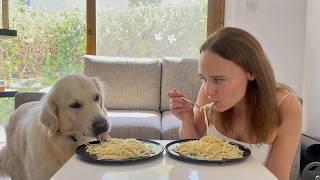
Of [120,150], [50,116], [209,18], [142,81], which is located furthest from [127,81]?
[120,150]

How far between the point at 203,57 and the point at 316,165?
5.58 feet

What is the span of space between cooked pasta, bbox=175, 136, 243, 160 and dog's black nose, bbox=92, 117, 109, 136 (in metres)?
0.36

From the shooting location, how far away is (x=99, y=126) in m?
1.42

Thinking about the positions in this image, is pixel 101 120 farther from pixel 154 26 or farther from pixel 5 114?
pixel 5 114

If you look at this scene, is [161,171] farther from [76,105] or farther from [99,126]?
[76,105]

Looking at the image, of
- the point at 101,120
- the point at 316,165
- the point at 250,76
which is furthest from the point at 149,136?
the point at 250,76

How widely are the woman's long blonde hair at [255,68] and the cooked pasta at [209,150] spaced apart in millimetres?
210

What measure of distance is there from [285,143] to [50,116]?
86cm

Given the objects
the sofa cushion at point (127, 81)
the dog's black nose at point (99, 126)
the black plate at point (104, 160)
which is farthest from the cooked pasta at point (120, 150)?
the sofa cushion at point (127, 81)

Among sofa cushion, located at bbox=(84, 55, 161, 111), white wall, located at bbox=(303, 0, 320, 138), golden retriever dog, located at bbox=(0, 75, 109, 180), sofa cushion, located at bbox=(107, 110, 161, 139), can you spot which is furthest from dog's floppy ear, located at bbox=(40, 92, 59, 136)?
white wall, located at bbox=(303, 0, 320, 138)

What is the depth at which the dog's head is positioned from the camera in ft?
4.72

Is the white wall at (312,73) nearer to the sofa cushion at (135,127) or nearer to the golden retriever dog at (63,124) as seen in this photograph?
the sofa cushion at (135,127)

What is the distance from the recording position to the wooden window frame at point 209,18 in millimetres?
4234

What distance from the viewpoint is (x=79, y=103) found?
151 cm
